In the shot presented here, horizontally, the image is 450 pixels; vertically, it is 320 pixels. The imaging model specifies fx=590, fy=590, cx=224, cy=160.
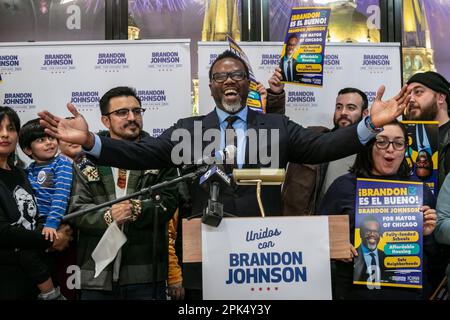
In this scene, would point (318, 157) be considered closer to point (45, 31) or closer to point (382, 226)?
point (382, 226)

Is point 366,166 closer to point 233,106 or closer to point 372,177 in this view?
point 372,177

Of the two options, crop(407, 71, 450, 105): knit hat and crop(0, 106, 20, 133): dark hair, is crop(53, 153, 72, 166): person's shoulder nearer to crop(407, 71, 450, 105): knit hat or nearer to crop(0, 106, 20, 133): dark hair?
crop(0, 106, 20, 133): dark hair

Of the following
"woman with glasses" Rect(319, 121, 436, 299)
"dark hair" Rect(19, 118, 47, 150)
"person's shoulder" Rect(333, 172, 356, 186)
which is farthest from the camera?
"dark hair" Rect(19, 118, 47, 150)

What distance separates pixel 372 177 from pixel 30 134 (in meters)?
2.10

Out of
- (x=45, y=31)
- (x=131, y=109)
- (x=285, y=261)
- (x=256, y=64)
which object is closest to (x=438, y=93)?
(x=256, y=64)

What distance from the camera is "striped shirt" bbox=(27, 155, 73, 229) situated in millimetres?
3326

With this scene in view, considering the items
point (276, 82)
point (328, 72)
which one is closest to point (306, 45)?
point (276, 82)

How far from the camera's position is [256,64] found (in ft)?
14.7

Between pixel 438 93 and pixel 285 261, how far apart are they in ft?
7.99

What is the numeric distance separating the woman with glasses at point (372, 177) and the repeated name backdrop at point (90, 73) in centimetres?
165

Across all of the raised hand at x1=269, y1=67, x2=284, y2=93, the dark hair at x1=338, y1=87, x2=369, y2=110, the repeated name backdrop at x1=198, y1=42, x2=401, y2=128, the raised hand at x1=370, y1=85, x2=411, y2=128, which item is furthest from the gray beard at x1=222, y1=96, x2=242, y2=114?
the dark hair at x1=338, y1=87, x2=369, y2=110

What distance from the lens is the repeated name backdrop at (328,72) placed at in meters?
4.44
